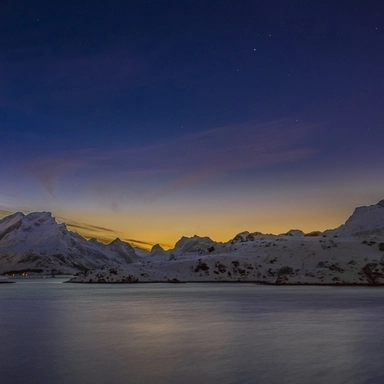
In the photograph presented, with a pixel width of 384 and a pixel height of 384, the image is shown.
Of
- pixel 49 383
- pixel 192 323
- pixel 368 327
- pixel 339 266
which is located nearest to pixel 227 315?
pixel 192 323

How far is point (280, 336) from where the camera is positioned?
96.6ft

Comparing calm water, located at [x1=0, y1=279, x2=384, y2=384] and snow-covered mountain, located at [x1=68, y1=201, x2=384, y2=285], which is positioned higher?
snow-covered mountain, located at [x1=68, y1=201, x2=384, y2=285]

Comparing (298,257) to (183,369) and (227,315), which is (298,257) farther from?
(183,369)

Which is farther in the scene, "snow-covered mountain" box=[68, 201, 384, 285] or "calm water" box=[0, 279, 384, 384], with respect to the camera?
"snow-covered mountain" box=[68, 201, 384, 285]

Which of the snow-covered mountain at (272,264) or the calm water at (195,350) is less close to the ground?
the snow-covered mountain at (272,264)

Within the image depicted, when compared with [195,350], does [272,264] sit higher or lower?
higher

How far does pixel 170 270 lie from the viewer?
17175cm

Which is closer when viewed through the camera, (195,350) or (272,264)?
(195,350)

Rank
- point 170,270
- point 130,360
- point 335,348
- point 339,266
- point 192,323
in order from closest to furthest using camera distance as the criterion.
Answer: point 130,360
point 335,348
point 192,323
point 339,266
point 170,270

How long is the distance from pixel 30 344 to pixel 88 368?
859 cm

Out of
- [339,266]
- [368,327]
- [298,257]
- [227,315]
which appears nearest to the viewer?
[368,327]

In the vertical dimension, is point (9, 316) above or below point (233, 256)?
below

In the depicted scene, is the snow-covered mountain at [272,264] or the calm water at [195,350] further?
the snow-covered mountain at [272,264]

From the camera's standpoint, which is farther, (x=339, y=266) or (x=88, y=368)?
(x=339, y=266)
